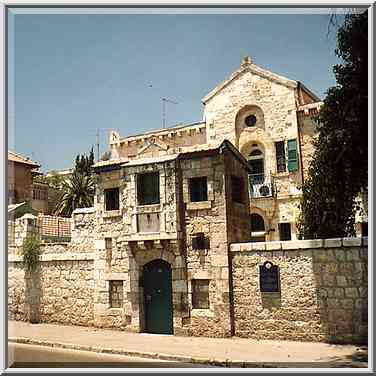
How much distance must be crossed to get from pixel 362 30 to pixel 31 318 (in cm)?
1206

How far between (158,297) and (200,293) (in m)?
1.27

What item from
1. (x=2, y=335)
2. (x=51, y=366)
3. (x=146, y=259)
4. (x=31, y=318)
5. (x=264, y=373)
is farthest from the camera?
(x=31, y=318)

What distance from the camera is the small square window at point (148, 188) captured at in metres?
12.5

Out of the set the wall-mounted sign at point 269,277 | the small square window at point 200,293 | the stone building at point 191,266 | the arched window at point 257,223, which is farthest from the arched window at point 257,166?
the wall-mounted sign at point 269,277

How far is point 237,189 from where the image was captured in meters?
12.8

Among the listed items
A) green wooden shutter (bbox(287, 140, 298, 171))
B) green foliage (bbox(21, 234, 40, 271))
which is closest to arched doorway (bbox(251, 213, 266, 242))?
green wooden shutter (bbox(287, 140, 298, 171))

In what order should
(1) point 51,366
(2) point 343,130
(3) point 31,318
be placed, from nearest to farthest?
(1) point 51,366 → (2) point 343,130 → (3) point 31,318

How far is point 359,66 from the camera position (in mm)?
9391

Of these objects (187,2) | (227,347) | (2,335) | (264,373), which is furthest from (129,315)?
(187,2)

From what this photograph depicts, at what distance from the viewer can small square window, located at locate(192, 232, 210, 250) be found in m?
11.8

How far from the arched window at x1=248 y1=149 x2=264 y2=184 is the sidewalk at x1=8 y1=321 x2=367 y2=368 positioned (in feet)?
35.5

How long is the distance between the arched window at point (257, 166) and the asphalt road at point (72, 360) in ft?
41.3

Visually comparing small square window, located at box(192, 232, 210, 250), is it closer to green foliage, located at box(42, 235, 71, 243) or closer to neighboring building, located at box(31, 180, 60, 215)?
green foliage, located at box(42, 235, 71, 243)

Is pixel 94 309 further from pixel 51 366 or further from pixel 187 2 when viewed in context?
pixel 187 2
